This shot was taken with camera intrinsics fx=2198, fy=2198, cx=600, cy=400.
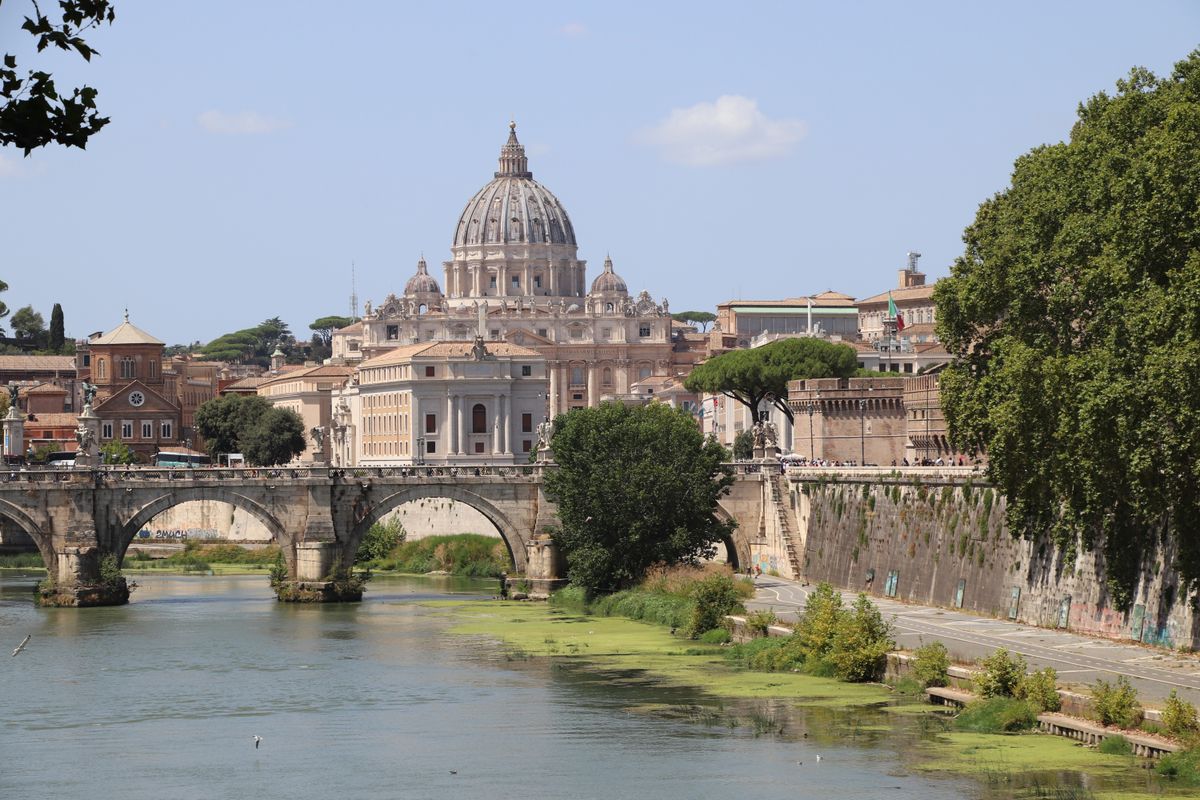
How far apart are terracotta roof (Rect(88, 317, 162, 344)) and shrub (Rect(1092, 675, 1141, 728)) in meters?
103

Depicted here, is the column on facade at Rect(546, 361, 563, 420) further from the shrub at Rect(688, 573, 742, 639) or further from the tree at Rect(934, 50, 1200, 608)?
the tree at Rect(934, 50, 1200, 608)

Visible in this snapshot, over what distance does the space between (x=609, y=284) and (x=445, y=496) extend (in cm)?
13058

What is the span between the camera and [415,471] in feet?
207

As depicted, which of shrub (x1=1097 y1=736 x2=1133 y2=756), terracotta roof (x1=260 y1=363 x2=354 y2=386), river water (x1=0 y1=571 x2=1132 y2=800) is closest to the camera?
shrub (x1=1097 y1=736 x2=1133 y2=756)

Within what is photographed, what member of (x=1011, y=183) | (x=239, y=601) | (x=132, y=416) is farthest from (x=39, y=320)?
(x=1011, y=183)

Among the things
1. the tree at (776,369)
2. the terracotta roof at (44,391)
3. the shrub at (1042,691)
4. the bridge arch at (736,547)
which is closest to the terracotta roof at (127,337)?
the terracotta roof at (44,391)

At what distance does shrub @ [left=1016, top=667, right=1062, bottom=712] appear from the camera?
31.7 m

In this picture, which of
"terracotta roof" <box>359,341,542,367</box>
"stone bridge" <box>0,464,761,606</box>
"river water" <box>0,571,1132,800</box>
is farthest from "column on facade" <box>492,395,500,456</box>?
"river water" <box>0,571,1132,800</box>

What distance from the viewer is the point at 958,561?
46438 millimetres

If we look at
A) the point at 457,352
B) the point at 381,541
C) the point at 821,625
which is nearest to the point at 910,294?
the point at 457,352

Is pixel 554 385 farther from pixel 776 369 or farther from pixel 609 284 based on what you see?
pixel 776 369

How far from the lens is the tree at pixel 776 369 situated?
93938 mm

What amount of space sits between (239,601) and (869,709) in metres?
31.1

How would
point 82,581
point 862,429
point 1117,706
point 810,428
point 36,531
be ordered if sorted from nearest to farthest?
point 1117,706, point 82,581, point 36,531, point 862,429, point 810,428
